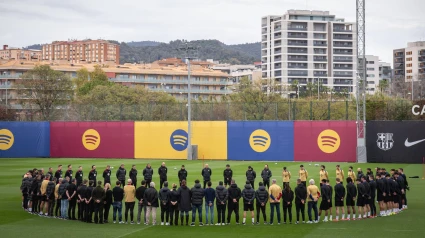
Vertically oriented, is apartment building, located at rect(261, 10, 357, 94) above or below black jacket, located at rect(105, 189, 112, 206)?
above

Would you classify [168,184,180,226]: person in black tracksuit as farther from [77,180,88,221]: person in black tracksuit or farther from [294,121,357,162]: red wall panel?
[294,121,357,162]: red wall panel

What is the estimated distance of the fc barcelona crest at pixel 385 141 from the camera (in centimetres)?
5203

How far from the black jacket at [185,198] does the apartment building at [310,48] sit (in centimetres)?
14612

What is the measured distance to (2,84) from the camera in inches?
5246

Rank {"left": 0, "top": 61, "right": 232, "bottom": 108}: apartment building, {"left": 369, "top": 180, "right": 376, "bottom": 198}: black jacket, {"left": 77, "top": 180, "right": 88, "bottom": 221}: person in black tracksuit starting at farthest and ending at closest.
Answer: {"left": 0, "top": 61, "right": 232, "bottom": 108}: apartment building < {"left": 369, "top": 180, "right": 376, "bottom": 198}: black jacket < {"left": 77, "top": 180, "right": 88, "bottom": 221}: person in black tracksuit

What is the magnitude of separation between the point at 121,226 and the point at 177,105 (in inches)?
1660

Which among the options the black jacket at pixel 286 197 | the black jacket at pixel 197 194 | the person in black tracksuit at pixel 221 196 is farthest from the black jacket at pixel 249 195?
the black jacket at pixel 197 194

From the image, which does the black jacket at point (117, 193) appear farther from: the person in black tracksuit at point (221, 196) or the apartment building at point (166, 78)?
the apartment building at point (166, 78)

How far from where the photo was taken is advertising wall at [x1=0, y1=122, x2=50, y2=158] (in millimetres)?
64125

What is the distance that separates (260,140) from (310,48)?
116892 mm

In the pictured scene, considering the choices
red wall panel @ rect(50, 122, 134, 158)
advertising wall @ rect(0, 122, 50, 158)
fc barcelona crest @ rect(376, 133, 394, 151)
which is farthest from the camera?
advertising wall @ rect(0, 122, 50, 158)

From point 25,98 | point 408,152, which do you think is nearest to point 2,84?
point 25,98

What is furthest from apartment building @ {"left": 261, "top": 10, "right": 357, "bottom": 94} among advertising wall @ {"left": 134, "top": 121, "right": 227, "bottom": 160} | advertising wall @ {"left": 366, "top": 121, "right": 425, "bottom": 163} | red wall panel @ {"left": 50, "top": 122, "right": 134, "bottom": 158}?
advertising wall @ {"left": 366, "top": 121, "right": 425, "bottom": 163}

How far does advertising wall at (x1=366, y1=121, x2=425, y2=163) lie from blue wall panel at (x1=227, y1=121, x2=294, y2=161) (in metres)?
7.13
